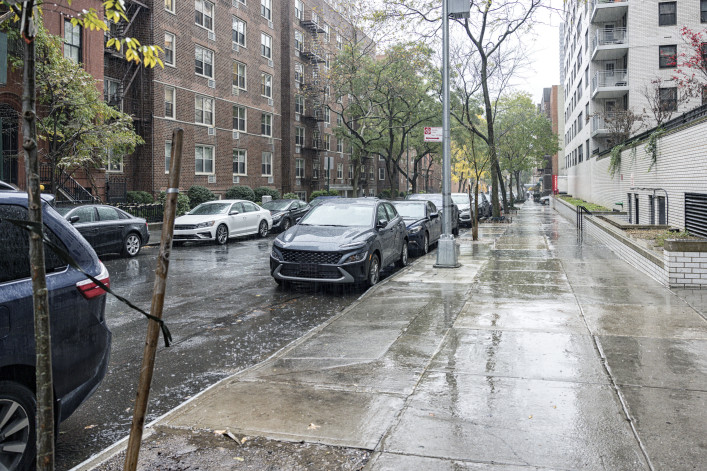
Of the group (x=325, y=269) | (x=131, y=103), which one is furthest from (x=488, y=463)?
(x=131, y=103)

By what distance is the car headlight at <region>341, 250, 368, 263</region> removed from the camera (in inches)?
402

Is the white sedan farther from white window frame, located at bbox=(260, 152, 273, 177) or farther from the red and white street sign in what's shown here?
white window frame, located at bbox=(260, 152, 273, 177)

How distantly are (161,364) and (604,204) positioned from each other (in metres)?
29.1

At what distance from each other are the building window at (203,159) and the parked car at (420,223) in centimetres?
1838

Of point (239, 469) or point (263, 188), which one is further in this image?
point (263, 188)

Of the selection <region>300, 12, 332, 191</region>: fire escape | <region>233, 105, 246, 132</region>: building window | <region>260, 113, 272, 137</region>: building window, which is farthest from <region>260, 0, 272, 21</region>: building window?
<region>233, 105, 246, 132</region>: building window

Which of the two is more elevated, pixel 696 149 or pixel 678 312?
pixel 696 149

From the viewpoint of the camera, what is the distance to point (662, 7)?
37531 millimetres

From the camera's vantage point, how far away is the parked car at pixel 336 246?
1016cm

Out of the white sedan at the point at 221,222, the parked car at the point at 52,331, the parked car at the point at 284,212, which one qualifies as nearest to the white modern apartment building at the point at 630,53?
the parked car at the point at 284,212

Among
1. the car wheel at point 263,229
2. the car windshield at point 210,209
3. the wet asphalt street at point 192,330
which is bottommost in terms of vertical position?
the wet asphalt street at point 192,330

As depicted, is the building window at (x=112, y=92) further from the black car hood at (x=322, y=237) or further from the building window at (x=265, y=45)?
the black car hood at (x=322, y=237)

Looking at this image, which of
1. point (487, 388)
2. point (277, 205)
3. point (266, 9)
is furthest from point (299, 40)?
point (487, 388)

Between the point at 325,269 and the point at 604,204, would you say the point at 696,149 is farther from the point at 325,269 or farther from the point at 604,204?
the point at 604,204
